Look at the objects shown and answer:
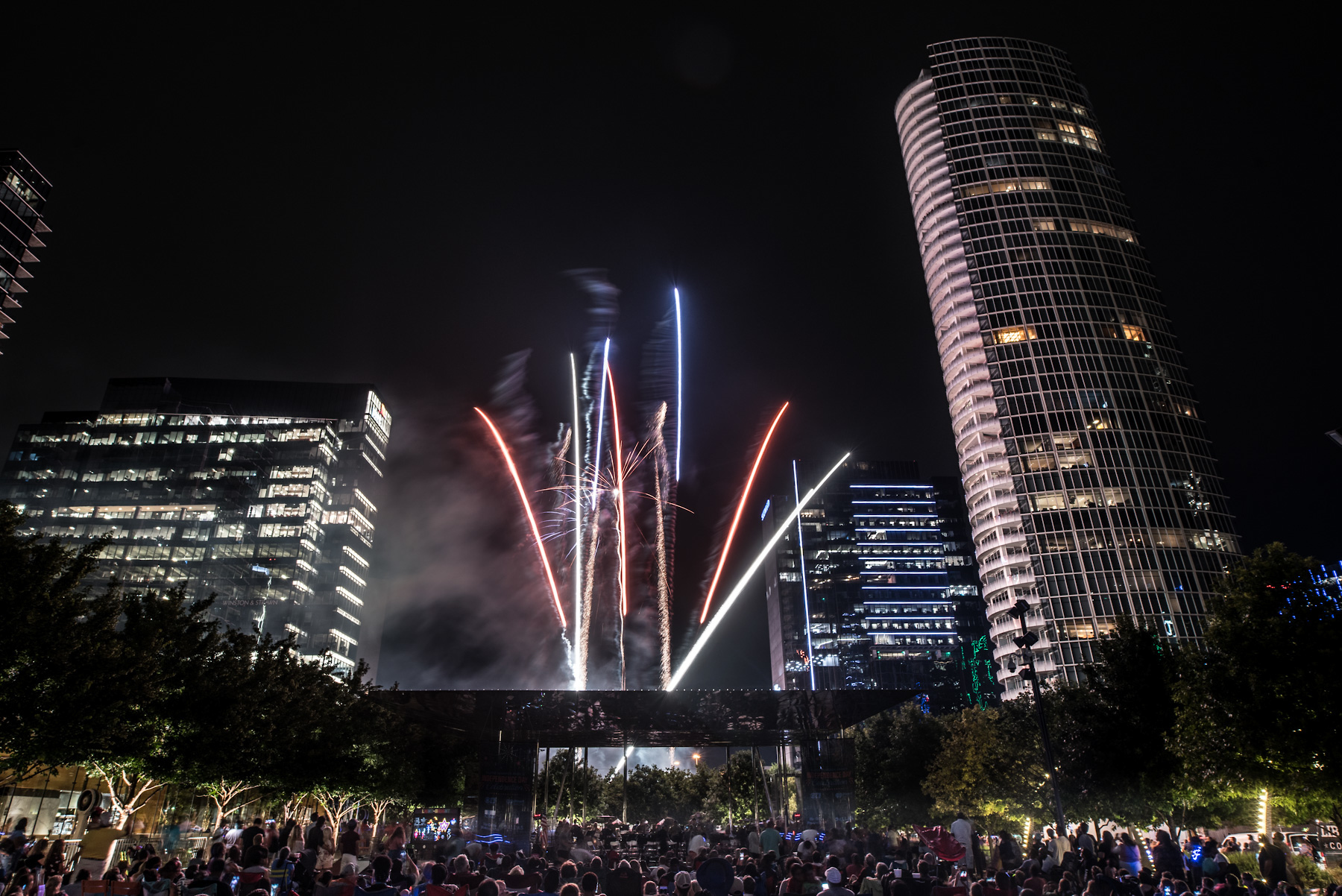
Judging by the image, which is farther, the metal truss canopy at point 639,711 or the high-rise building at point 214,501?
the high-rise building at point 214,501

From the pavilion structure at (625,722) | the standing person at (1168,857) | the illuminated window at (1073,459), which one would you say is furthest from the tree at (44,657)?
the illuminated window at (1073,459)

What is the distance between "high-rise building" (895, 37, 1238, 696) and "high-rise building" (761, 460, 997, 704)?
65.3 meters

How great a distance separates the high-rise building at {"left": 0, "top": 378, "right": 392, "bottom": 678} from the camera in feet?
384

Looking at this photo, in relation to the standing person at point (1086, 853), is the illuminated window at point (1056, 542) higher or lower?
higher

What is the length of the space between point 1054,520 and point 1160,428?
17875 millimetres

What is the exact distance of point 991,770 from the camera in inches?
1753

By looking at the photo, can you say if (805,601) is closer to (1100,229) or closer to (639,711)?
(1100,229)

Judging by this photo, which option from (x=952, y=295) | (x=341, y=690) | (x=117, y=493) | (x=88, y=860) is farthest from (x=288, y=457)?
(x=88, y=860)

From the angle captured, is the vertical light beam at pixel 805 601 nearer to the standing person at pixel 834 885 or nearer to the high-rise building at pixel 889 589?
the high-rise building at pixel 889 589

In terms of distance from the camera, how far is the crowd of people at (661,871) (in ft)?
40.6

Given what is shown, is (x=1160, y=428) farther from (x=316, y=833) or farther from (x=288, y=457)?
(x=288, y=457)

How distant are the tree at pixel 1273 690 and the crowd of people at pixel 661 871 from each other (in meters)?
2.59

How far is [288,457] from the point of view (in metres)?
131

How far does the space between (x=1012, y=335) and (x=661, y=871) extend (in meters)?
97.5
